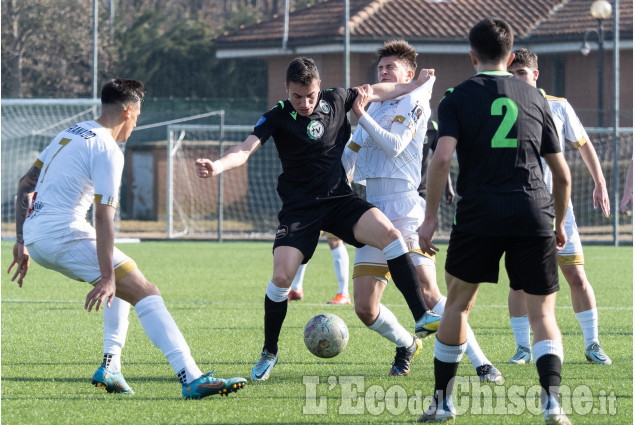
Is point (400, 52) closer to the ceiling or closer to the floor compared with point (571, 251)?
closer to the ceiling

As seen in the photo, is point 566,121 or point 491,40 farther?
point 566,121

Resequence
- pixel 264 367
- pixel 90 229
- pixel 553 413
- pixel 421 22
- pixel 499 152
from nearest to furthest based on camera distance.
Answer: pixel 553 413 < pixel 499 152 < pixel 90 229 < pixel 264 367 < pixel 421 22

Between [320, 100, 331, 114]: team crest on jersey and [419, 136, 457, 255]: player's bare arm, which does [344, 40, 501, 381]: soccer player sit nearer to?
[320, 100, 331, 114]: team crest on jersey

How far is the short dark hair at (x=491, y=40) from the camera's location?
14.4 ft

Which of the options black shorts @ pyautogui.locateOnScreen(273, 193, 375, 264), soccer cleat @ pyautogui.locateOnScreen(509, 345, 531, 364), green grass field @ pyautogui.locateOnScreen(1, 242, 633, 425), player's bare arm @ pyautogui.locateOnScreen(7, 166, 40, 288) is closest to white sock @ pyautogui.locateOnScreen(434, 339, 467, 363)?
green grass field @ pyautogui.locateOnScreen(1, 242, 633, 425)

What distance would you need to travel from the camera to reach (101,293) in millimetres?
4824

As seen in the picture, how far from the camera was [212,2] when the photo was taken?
41219 mm

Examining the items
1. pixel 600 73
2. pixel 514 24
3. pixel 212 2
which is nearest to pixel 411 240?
pixel 600 73

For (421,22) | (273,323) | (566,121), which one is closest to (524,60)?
(566,121)

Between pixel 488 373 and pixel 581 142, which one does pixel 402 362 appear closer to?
pixel 488 373

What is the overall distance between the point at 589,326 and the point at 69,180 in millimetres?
3707

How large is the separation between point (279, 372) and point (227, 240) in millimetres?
14864

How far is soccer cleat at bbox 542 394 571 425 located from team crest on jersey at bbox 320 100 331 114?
2.54 metres

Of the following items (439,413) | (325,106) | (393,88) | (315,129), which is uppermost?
(393,88)
